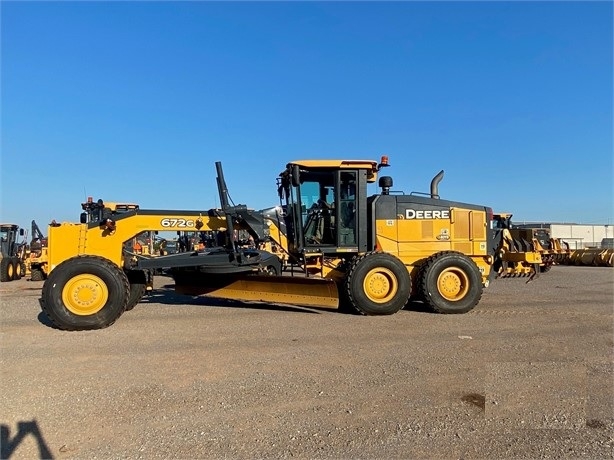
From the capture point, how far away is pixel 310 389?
4.99 meters

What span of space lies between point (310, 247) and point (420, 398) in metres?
5.54

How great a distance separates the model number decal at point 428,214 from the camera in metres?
10.4

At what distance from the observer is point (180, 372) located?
5582 millimetres

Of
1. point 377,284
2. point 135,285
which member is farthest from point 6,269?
point 377,284

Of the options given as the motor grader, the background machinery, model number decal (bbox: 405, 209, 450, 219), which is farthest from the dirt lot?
the background machinery

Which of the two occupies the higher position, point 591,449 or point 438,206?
point 438,206

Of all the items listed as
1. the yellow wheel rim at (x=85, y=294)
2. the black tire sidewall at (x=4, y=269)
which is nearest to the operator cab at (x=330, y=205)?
the yellow wheel rim at (x=85, y=294)

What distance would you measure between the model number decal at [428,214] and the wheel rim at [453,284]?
1.25 m

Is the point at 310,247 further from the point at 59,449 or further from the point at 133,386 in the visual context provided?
the point at 59,449

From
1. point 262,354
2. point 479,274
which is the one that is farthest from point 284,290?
point 479,274

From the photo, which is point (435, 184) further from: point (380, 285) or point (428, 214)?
point (380, 285)

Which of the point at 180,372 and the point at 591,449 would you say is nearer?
the point at 591,449

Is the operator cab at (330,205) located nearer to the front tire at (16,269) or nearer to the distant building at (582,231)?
the front tire at (16,269)


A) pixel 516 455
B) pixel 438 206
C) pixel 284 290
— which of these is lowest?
pixel 516 455
